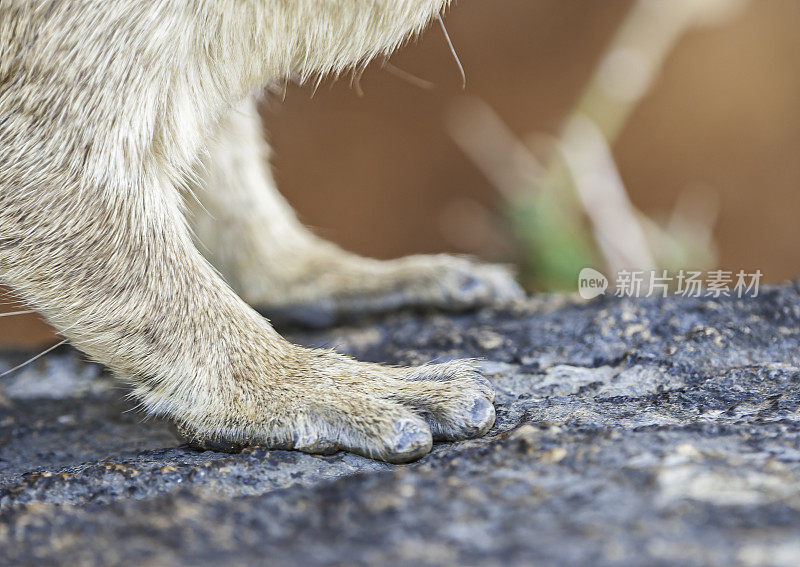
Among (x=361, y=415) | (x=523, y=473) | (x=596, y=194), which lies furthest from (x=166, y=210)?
(x=596, y=194)

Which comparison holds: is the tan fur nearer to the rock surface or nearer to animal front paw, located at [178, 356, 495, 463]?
animal front paw, located at [178, 356, 495, 463]

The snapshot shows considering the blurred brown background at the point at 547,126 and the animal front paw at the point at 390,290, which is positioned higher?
the blurred brown background at the point at 547,126

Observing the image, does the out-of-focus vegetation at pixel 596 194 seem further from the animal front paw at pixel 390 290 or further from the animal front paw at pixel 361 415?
the animal front paw at pixel 361 415

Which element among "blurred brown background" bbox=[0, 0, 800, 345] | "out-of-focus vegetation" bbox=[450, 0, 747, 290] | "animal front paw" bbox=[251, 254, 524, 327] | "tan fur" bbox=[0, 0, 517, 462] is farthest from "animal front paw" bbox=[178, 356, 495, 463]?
"blurred brown background" bbox=[0, 0, 800, 345]

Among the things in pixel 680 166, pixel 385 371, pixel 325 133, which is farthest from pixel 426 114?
pixel 385 371

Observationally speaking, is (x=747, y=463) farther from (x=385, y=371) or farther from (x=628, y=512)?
(x=385, y=371)

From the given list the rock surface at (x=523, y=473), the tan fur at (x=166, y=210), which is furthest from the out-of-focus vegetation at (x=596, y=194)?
the tan fur at (x=166, y=210)

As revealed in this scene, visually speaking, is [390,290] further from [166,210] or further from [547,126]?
[547,126]
